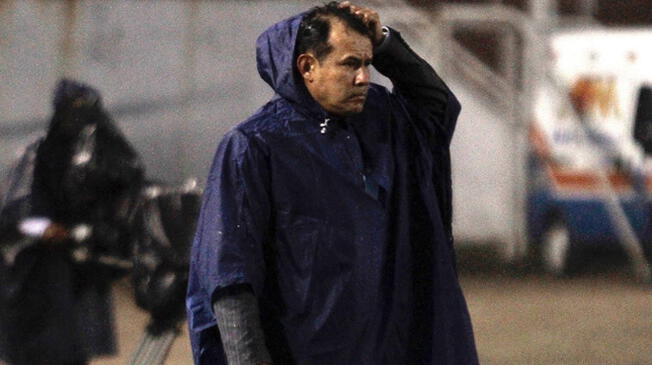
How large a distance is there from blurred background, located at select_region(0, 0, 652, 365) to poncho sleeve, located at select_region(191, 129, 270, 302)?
9.12 meters

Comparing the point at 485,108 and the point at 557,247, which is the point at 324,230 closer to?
the point at 557,247

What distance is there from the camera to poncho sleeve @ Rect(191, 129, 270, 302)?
3668mm

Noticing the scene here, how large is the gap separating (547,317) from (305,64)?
27.3 feet

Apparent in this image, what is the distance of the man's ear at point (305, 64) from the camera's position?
Answer: 379 cm

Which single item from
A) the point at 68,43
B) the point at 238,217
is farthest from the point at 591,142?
the point at 238,217

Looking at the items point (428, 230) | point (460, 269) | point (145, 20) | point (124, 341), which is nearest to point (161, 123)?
point (145, 20)

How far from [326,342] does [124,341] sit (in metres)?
7.19

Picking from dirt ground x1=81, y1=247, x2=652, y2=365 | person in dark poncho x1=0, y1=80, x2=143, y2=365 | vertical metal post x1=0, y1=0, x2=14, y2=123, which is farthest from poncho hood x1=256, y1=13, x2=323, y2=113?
vertical metal post x1=0, y1=0, x2=14, y2=123

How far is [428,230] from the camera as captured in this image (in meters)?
3.85

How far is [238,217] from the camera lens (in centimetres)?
369

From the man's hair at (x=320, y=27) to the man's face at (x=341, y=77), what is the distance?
11 millimetres

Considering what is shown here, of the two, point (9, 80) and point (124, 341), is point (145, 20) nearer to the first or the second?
point (9, 80)

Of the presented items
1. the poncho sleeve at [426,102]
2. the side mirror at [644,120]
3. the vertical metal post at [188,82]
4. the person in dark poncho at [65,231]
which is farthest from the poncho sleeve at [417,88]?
the vertical metal post at [188,82]

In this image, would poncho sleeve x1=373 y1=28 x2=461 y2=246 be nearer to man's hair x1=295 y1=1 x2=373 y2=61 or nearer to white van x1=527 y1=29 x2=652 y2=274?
man's hair x1=295 y1=1 x2=373 y2=61
